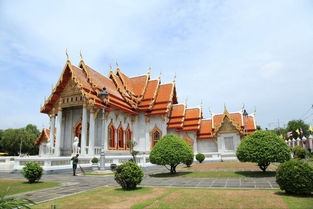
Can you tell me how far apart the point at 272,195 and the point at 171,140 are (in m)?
7.54

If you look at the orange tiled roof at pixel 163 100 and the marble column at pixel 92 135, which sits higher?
the orange tiled roof at pixel 163 100

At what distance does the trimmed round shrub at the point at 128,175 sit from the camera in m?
8.64

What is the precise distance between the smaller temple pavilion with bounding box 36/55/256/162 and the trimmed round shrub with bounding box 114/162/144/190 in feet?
39.3

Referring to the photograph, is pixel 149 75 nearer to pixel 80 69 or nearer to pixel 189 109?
pixel 189 109

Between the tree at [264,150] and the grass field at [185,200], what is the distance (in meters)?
4.95

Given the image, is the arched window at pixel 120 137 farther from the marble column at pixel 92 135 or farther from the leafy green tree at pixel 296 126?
the leafy green tree at pixel 296 126

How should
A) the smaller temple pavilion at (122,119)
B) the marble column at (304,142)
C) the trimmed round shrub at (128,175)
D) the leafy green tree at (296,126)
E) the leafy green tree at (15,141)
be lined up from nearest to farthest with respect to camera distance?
1. the trimmed round shrub at (128,175)
2. the smaller temple pavilion at (122,119)
3. the marble column at (304,142)
4. the leafy green tree at (15,141)
5. the leafy green tree at (296,126)

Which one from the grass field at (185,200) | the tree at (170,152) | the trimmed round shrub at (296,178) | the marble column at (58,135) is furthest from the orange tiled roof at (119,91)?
the trimmed round shrub at (296,178)

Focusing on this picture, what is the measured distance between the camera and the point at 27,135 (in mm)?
54000

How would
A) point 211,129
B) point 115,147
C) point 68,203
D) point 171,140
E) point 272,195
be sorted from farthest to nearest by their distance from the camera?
point 211,129 → point 115,147 → point 171,140 → point 272,195 → point 68,203

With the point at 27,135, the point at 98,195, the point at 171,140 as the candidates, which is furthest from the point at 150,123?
the point at 27,135

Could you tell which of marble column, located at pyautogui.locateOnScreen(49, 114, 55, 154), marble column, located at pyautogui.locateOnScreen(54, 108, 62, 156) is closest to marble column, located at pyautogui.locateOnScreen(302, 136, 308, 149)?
marble column, located at pyautogui.locateOnScreen(54, 108, 62, 156)

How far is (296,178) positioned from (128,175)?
210 inches

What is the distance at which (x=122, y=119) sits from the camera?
26719mm
